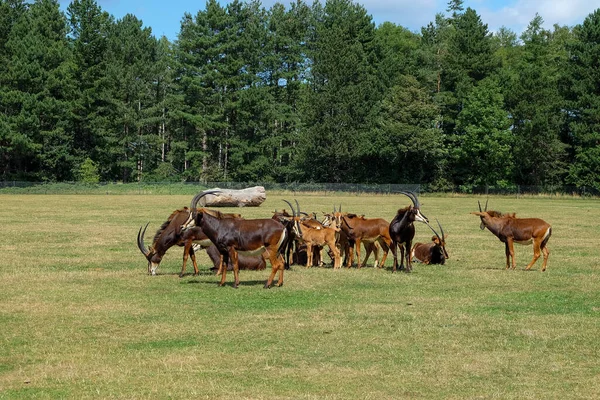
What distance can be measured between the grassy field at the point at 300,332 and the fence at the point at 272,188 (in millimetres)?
55458

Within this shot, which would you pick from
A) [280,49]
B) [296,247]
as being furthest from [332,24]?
[296,247]

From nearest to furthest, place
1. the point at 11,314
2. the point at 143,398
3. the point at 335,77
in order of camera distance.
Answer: the point at 143,398
the point at 11,314
the point at 335,77

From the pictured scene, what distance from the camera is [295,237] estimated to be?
1822cm

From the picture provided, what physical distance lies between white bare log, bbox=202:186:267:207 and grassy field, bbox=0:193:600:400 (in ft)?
91.7

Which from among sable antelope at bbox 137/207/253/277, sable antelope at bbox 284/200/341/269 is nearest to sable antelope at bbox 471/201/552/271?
sable antelope at bbox 284/200/341/269

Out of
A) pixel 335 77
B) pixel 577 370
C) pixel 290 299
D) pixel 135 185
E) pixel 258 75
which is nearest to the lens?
pixel 577 370

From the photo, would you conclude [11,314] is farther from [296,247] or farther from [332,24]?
[332,24]

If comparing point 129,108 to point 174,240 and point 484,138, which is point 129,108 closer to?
point 484,138

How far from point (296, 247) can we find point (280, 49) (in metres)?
75.5

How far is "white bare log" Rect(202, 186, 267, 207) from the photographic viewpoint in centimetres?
4850

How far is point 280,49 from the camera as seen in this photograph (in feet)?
308

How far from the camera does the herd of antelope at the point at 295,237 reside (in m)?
15.9

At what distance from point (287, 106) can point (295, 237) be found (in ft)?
240

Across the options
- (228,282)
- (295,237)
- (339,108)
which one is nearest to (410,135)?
(339,108)
